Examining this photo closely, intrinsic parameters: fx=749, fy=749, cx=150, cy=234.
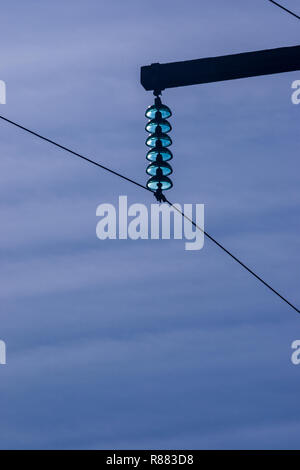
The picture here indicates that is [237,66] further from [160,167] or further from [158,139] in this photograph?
[160,167]

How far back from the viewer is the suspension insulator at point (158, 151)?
7840mm

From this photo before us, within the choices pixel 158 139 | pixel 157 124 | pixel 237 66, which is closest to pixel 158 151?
pixel 158 139

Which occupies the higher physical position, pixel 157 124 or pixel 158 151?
pixel 157 124

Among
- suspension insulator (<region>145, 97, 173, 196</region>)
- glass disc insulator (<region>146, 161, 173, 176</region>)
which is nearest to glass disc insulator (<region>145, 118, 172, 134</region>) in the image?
suspension insulator (<region>145, 97, 173, 196</region>)

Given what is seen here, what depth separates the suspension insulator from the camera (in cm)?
784

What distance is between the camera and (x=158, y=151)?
785 cm

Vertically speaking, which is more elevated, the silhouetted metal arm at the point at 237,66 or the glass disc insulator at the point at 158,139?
the silhouetted metal arm at the point at 237,66

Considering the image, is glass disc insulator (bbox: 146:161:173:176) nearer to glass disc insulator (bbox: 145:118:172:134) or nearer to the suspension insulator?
the suspension insulator

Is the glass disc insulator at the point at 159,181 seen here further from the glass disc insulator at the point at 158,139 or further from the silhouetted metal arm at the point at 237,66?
the silhouetted metal arm at the point at 237,66

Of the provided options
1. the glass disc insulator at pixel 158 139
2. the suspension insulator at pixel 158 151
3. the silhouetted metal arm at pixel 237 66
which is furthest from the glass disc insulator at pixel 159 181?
the silhouetted metal arm at pixel 237 66

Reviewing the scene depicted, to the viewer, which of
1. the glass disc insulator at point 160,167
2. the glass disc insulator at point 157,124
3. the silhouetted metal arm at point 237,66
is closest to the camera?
the silhouetted metal arm at point 237,66

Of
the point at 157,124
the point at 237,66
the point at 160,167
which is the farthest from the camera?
the point at 157,124
